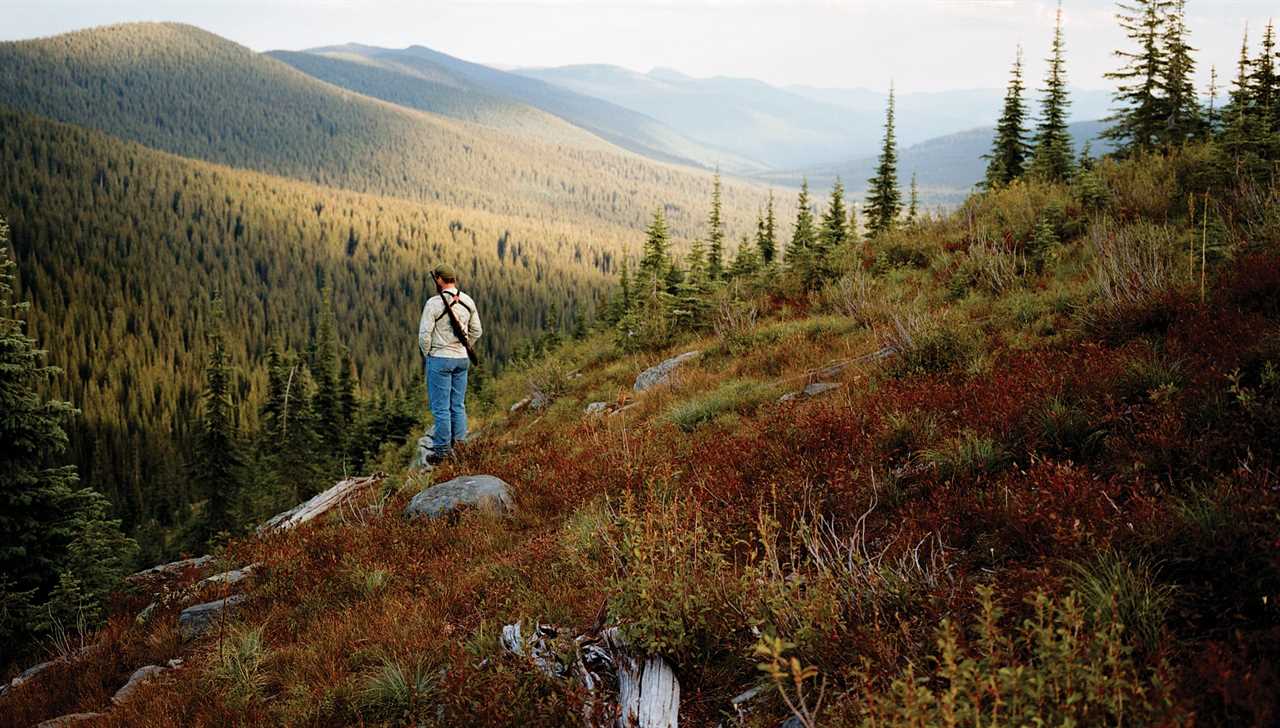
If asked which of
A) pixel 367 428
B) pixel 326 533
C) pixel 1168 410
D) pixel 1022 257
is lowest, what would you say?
pixel 367 428

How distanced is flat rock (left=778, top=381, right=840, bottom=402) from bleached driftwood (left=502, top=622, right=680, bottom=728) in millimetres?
3973

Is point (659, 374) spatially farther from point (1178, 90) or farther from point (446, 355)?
point (1178, 90)

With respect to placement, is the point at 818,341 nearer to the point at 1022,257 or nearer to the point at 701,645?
the point at 1022,257

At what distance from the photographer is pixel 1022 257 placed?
9078mm

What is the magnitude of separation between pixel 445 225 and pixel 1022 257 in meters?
188

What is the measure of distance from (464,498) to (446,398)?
3.22 m

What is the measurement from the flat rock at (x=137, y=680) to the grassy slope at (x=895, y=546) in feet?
0.74

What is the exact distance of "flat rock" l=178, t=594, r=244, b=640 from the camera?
612 centimetres

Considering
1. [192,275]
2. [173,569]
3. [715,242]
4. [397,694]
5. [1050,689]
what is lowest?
[192,275]

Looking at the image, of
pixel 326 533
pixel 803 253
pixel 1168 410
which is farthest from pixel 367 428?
pixel 1168 410

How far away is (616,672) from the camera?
126 inches

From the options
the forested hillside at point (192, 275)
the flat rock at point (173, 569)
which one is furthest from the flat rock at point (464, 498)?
the forested hillside at point (192, 275)

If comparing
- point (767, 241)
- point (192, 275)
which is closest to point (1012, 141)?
point (767, 241)

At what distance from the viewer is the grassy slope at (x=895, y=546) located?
2344mm
